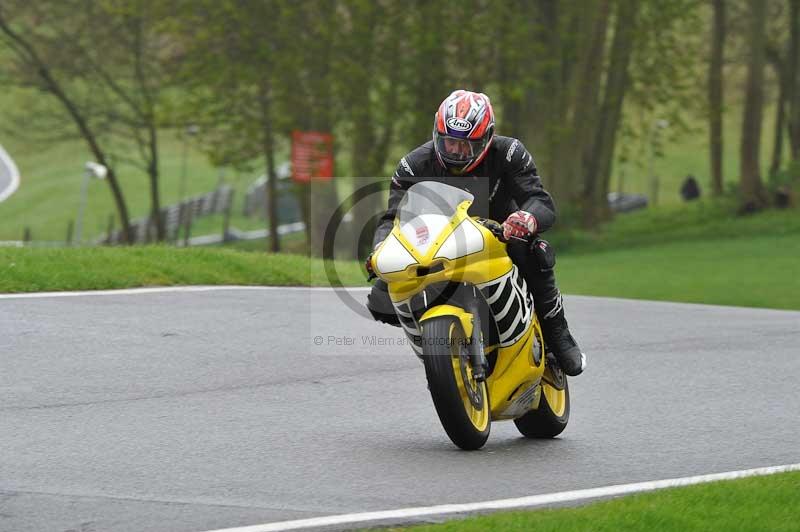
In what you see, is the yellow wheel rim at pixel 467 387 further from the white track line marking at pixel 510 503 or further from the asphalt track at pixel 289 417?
the white track line marking at pixel 510 503

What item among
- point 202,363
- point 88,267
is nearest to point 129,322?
point 202,363

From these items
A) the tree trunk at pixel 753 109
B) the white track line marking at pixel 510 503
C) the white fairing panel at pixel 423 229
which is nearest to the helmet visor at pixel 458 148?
the white fairing panel at pixel 423 229

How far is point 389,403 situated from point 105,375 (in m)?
1.89

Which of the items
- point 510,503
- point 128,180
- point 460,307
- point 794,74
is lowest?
point 510,503

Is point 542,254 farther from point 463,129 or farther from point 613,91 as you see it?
point 613,91

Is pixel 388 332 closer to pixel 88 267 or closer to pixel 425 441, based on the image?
pixel 88 267

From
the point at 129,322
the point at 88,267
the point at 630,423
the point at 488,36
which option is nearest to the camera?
the point at 630,423

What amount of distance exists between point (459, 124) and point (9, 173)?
88.3m

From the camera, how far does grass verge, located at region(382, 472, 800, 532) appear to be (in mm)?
5637

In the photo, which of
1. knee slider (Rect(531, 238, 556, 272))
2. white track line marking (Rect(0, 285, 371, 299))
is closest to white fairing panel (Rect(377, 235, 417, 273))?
knee slider (Rect(531, 238, 556, 272))

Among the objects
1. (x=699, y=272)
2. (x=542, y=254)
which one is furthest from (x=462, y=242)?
(x=699, y=272)

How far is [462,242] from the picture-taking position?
701 centimetres

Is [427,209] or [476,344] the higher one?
[427,209]

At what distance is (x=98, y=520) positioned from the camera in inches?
224
